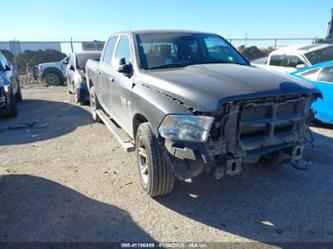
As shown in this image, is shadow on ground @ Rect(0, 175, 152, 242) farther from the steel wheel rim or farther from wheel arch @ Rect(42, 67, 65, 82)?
wheel arch @ Rect(42, 67, 65, 82)

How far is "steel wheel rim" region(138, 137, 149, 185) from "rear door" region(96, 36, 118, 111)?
1549 millimetres

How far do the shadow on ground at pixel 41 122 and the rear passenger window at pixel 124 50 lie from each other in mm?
2585

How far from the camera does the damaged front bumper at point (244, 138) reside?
267 cm

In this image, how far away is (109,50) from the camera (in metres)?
5.33

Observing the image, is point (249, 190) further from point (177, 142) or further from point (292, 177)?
point (177, 142)

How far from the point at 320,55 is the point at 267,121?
6.59 m

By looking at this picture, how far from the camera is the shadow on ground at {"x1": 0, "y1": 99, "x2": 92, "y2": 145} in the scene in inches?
237

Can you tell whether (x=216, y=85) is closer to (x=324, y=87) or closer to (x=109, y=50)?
(x=109, y=50)

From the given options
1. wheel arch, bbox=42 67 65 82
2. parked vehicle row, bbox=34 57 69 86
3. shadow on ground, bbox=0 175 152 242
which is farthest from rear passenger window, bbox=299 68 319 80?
wheel arch, bbox=42 67 65 82

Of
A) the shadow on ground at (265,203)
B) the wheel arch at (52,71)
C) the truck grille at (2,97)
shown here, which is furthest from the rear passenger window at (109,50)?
the wheel arch at (52,71)

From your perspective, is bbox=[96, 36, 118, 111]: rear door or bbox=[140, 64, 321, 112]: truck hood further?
bbox=[96, 36, 118, 111]: rear door

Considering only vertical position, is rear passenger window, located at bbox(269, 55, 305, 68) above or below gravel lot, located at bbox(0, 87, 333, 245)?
above

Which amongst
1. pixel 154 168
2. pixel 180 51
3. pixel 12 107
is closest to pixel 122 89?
pixel 180 51

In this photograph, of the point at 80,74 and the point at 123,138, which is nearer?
the point at 123,138
